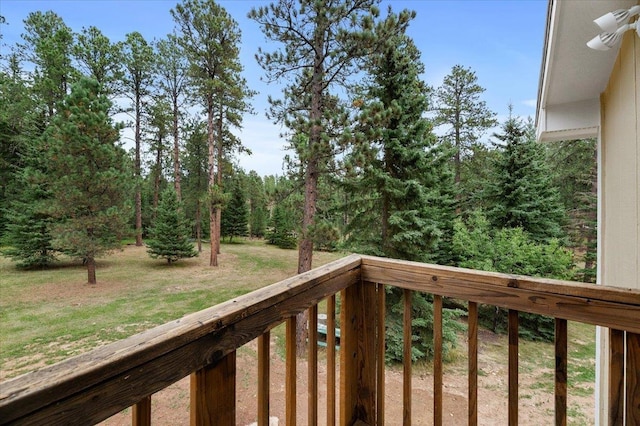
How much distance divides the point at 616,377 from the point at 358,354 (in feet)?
2.78

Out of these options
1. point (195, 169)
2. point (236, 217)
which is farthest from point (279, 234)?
point (195, 169)

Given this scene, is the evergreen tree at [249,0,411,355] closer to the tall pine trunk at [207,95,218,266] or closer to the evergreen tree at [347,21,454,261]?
the evergreen tree at [347,21,454,261]

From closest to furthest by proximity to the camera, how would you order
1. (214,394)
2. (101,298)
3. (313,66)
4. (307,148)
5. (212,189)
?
(214,394)
(307,148)
(313,66)
(101,298)
(212,189)

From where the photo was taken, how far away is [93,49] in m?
13.8

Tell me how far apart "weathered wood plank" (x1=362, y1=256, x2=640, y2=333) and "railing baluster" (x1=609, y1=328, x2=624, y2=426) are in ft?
0.14

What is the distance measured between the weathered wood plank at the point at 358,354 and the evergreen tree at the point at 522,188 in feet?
31.1

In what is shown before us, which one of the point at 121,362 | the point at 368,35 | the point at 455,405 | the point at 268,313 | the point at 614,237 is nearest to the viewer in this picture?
the point at 121,362

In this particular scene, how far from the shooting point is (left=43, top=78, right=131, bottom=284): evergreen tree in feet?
29.2

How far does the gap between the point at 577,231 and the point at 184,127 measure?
18.3 m

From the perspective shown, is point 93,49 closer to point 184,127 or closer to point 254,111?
point 184,127

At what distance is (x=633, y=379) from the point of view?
89 cm

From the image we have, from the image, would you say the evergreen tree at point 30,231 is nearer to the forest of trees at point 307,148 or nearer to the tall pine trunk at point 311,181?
the forest of trees at point 307,148

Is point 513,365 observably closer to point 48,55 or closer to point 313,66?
point 313,66

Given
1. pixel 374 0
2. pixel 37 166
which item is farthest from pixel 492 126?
pixel 37 166
